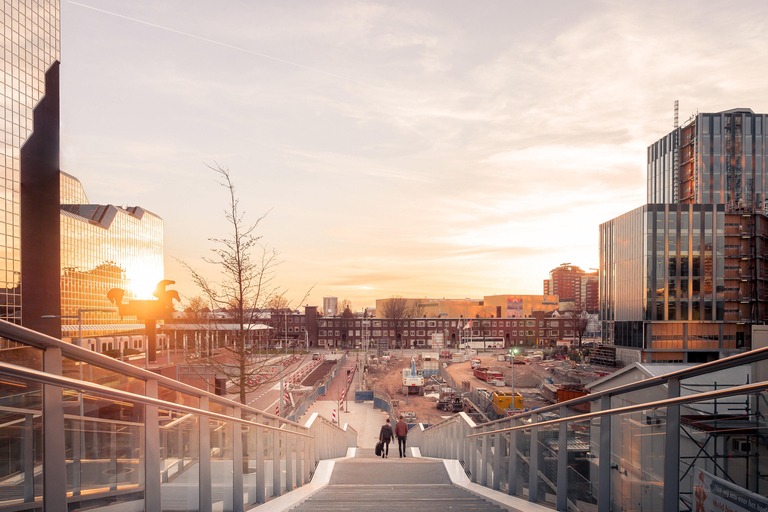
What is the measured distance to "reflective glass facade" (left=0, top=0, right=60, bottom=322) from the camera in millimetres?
32469

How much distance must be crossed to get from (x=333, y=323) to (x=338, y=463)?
98.2 meters

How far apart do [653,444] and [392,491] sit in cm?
515

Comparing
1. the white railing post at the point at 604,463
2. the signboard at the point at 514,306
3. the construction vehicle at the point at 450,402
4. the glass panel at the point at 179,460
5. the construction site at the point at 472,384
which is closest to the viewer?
the glass panel at the point at 179,460

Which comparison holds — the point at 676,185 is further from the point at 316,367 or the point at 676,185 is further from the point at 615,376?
the point at 615,376

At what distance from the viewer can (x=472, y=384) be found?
177 ft

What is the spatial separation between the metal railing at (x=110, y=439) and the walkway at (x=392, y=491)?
1.28m

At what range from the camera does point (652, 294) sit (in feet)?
161

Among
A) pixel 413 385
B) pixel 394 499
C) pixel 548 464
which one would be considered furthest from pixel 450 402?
pixel 548 464

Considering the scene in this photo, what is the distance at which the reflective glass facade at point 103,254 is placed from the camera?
59625 millimetres

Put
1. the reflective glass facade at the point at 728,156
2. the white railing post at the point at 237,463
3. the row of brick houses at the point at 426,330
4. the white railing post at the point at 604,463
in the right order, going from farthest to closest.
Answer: the row of brick houses at the point at 426,330
the reflective glass facade at the point at 728,156
the white railing post at the point at 237,463
the white railing post at the point at 604,463

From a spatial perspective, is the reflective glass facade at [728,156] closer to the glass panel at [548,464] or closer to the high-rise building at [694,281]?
the high-rise building at [694,281]

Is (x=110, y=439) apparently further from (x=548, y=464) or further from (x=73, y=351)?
(x=548, y=464)

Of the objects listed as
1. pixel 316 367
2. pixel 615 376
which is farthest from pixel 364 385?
pixel 615 376

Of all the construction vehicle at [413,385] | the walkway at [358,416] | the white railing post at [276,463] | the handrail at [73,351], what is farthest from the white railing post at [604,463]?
the construction vehicle at [413,385]
